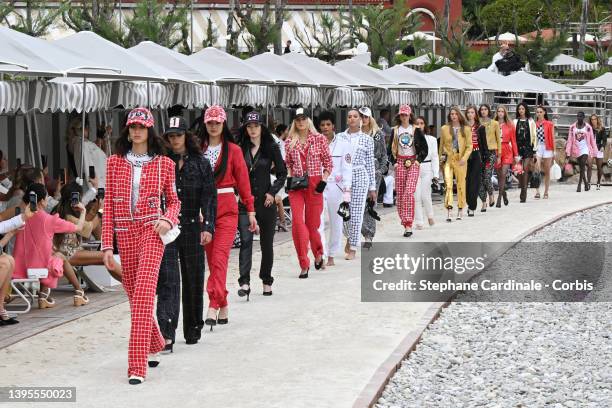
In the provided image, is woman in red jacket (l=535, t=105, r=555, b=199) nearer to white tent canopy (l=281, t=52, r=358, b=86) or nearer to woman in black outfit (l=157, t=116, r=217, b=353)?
white tent canopy (l=281, t=52, r=358, b=86)

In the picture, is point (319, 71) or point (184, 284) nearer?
point (184, 284)

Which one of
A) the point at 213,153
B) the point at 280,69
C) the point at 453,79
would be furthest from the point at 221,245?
the point at 453,79

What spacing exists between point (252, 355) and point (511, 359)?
2082 mm

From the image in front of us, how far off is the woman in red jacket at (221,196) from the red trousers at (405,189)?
7.86 metres

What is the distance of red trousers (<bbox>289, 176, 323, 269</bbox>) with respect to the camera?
14320 millimetres

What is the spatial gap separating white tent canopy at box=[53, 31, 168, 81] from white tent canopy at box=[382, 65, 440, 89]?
12158 mm

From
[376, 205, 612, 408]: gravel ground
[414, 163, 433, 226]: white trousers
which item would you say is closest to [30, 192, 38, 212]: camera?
[376, 205, 612, 408]: gravel ground

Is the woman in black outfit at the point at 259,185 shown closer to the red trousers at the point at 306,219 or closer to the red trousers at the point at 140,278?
the red trousers at the point at 306,219

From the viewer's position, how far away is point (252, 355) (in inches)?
392

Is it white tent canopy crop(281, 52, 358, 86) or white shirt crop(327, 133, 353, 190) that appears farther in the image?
white tent canopy crop(281, 52, 358, 86)

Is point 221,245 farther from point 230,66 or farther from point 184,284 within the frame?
point 230,66

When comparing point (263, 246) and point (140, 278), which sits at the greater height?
point (140, 278)

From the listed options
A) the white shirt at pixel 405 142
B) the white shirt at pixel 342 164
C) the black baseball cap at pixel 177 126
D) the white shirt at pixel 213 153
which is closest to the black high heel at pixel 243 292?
the white shirt at pixel 213 153

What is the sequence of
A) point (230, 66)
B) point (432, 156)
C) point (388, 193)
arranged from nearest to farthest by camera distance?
point (432, 156), point (230, 66), point (388, 193)
